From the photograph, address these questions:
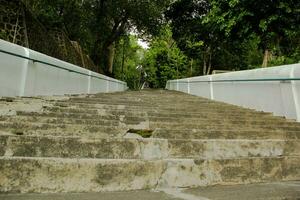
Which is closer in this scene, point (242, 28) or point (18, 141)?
point (18, 141)

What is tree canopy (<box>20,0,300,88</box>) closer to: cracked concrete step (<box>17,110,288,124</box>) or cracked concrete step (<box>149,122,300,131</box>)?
cracked concrete step (<box>17,110,288,124</box>)

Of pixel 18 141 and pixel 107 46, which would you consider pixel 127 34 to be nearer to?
pixel 107 46

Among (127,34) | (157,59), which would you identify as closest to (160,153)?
(127,34)

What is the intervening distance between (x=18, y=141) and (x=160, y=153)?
131 cm

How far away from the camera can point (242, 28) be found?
9977 millimetres

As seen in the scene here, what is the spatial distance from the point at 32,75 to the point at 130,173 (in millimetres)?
3704

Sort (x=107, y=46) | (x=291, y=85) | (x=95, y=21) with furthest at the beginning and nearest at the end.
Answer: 1. (x=107, y=46)
2. (x=95, y=21)
3. (x=291, y=85)

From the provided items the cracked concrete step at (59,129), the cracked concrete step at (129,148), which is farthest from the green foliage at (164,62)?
Result: the cracked concrete step at (129,148)

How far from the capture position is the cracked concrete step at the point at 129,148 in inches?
118

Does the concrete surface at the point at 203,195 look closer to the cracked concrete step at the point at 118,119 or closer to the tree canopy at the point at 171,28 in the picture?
the cracked concrete step at the point at 118,119

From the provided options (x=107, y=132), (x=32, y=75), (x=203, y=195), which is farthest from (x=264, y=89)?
(x=203, y=195)

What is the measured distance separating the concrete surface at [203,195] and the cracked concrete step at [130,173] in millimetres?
87

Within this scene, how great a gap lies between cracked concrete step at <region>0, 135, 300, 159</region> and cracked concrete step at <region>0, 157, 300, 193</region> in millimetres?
371

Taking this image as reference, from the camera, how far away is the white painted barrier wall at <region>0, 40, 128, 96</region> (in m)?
5.01
